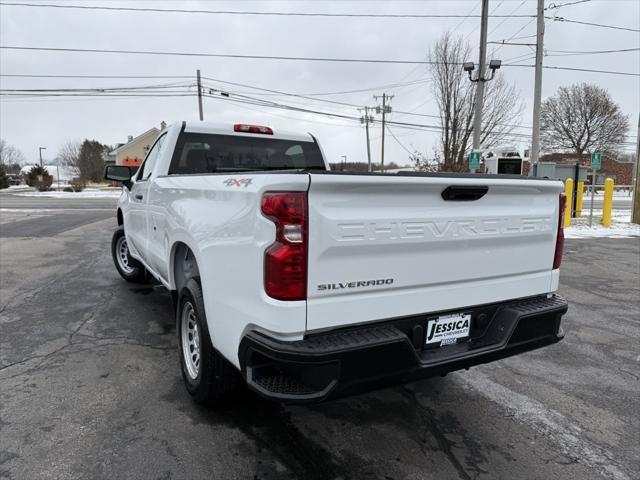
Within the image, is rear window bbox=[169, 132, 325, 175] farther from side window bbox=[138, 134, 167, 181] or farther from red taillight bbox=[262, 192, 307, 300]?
red taillight bbox=[262, 192, 307, 300]

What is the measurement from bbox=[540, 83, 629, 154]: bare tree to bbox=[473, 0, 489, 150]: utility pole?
3304cm

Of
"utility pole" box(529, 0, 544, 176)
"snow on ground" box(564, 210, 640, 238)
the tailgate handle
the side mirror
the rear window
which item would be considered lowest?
"snow on ground" box(564, 210, 640, 238)

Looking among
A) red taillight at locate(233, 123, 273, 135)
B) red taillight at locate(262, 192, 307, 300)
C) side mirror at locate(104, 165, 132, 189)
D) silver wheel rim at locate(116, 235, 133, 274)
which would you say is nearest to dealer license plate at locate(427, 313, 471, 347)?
red taillight at locate(262, 192, 307, 300)

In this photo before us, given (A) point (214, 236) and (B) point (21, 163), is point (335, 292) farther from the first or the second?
(B) point (21, 163)

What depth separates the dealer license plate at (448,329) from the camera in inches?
101

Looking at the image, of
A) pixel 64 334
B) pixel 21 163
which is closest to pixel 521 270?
pixel 64 334

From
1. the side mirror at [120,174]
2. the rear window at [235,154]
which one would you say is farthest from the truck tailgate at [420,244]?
the side mirror at [120,174]

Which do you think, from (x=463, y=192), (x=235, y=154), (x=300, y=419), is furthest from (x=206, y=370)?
(x=235, y=154)

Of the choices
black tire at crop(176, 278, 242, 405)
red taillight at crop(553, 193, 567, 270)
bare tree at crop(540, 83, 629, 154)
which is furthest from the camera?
bare tree at crop(540, 83, 629, 154)

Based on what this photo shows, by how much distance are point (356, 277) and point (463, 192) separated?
0.80 metres

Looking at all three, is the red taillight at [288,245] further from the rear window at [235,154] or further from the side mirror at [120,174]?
the side mirror at [120,174]

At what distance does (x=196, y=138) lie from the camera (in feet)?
14.5

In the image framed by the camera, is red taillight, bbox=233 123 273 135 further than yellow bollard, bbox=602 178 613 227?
No

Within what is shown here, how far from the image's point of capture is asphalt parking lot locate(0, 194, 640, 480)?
257cm
